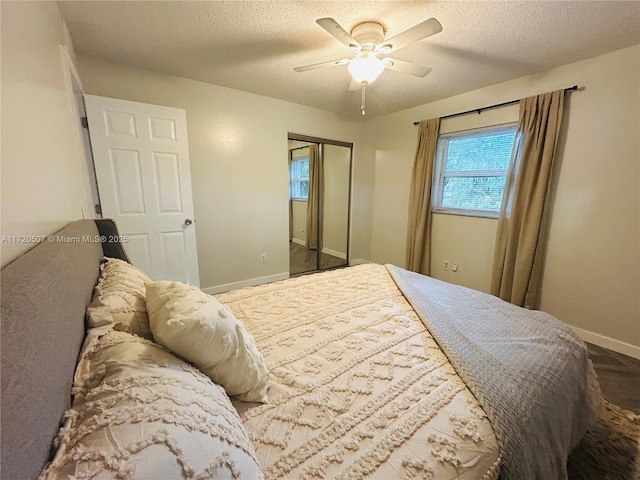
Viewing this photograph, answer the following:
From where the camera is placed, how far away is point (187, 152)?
2.62 meters

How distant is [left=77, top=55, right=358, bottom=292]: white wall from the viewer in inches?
104

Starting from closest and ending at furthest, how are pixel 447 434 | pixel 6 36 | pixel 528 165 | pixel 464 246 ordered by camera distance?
pixel 447 434, pixel 6 36, pixel 528 165, pixel 464 246

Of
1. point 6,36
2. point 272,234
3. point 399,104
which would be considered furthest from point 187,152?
point 399,104

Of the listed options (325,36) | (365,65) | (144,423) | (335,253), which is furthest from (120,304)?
(335,253)

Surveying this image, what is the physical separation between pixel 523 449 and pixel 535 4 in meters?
2.26

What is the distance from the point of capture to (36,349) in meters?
0.49

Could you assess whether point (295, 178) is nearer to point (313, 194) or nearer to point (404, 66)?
point (313, 194)

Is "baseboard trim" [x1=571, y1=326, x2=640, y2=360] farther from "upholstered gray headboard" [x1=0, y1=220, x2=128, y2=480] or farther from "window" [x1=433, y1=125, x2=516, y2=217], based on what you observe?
"upholstered gray headboard" [x1=0, y1=220, x2=128, y2=480]

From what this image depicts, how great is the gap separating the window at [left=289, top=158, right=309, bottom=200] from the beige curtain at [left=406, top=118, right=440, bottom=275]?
1701mm

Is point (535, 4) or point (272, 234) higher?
point (535, 4)

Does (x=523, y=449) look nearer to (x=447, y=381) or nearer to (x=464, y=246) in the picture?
(x=447, y=381)

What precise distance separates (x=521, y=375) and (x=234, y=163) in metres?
3.13

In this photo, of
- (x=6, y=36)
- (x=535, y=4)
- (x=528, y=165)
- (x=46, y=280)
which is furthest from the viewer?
(x=528, y=165)

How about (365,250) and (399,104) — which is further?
(365,250)
